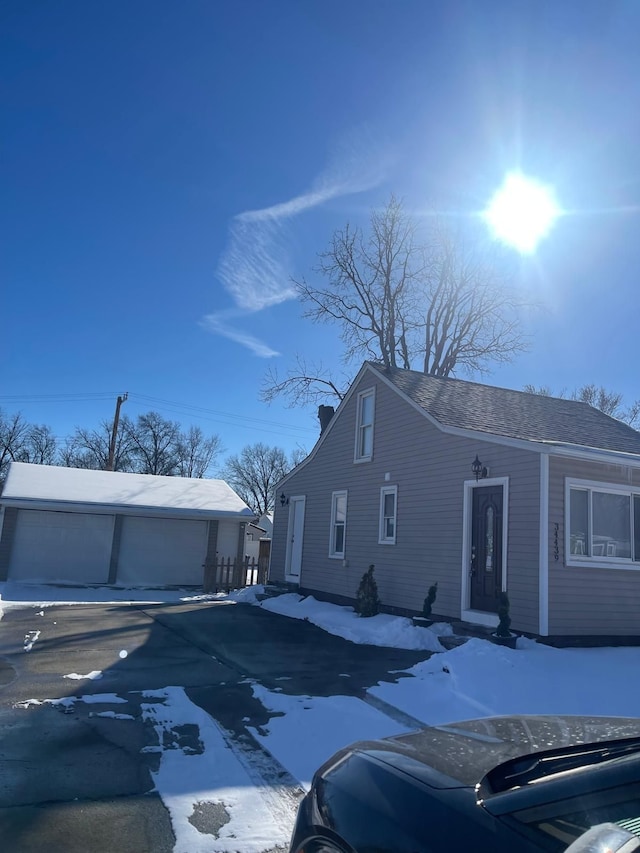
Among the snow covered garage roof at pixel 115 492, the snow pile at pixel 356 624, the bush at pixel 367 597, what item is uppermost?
the snow covered garage roof at pixel 115 492

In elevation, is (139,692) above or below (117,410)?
below

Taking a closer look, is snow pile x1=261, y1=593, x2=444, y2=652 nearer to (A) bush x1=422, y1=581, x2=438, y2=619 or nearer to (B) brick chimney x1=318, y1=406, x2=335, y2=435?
(A) bush x1=422, y1=581, x2=438, y2=619

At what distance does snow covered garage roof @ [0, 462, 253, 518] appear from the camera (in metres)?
19.2

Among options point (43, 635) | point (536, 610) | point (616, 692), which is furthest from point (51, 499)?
point (616, 692)

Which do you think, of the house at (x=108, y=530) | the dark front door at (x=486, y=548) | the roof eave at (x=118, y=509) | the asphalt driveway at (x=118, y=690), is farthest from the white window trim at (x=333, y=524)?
the roof eave at (x=118, y=509)

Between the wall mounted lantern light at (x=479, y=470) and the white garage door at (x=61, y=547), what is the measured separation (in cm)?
1332

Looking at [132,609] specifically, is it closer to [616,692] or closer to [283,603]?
[283,603]

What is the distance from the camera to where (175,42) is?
372 inches

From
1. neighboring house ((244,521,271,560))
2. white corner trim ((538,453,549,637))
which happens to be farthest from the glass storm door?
neighboring house ((244,521,271,560))

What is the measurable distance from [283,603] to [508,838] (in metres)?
14.1

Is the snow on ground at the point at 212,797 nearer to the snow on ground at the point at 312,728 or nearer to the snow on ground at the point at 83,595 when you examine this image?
the snow on ground at the point at 312,728

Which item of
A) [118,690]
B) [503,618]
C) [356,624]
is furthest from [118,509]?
[503,618]

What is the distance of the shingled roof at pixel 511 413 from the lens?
11.7 meters

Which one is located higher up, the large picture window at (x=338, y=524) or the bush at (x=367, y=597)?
the large picture window at (x=338, y=524)
